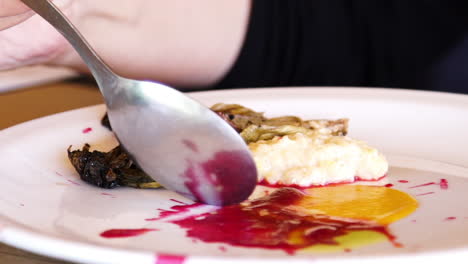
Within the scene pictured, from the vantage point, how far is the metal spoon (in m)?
0.78

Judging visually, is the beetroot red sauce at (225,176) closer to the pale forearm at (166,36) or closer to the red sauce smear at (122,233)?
the red sauce smear at (122,233)

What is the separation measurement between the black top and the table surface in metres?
0.36

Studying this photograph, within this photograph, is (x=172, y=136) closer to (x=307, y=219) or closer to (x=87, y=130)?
(x=307, y=219)

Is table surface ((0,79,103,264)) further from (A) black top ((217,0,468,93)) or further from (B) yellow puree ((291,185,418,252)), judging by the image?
(B) yellow puree ((291,185,418,252))

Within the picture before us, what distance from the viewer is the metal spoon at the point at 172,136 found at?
0.78 metres

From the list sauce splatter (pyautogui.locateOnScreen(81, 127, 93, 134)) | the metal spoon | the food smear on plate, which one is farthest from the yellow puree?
sauce splatter (pyautogui.locateOnScreen(81, 127, 93, 134))

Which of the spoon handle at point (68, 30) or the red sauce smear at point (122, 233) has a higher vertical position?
the spoon handle at point (68, 30)

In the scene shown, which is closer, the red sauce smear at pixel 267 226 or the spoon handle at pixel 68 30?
the red sauce smear at pixel 267 226

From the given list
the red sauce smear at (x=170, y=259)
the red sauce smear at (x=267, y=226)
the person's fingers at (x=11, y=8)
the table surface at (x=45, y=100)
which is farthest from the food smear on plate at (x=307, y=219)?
the table surface at (x=45, y=100)

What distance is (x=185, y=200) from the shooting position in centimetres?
82

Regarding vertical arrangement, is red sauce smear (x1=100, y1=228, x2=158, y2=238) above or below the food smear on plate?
below

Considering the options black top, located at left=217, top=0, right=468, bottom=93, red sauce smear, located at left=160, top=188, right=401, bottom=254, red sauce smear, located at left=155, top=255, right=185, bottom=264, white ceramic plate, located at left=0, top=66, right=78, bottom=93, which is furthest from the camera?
white ceramic plate, located at left=0, top=66, right=78, bottom=93

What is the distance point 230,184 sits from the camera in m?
0.77

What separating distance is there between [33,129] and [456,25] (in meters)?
1.02
